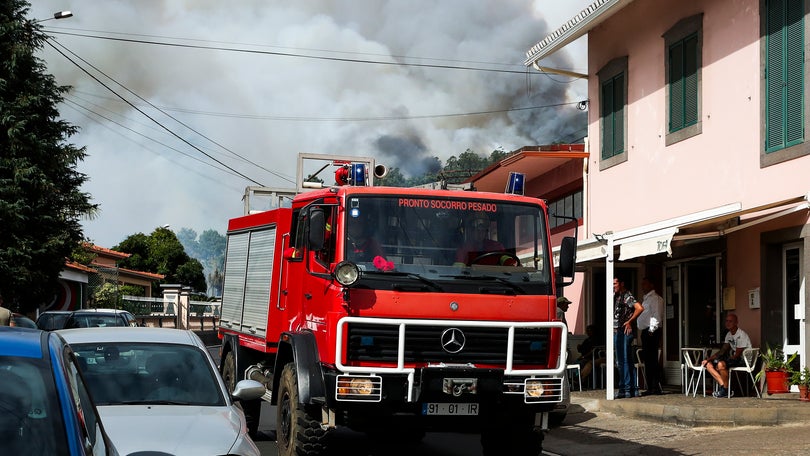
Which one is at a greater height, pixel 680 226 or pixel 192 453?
pixel 680 226

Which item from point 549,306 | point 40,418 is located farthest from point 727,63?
point 40,418

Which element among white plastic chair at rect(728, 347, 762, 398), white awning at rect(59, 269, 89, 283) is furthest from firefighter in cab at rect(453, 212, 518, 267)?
white awning at rect(59, 269, 89, 283)

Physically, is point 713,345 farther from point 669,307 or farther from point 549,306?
point 549,306

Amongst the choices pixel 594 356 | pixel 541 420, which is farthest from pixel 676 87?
pixel 541 420

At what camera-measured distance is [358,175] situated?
10.9 meters

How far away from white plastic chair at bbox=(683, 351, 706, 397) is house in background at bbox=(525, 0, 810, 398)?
715mm

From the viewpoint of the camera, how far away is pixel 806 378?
13.8 metres

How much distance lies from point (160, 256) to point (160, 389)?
76.7 metres

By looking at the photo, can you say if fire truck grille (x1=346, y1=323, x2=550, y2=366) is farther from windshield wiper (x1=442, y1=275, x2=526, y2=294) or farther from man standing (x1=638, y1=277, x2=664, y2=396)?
man standing (x1=638, y1=277, x2=664, y2=396)

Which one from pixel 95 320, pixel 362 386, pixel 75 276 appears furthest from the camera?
pixel 75 276

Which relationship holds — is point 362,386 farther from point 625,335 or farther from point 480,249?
point 625,335

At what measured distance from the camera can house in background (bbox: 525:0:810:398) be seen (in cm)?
1491

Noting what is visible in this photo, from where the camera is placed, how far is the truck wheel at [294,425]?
9.73 meters

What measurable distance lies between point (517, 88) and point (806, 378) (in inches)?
2886
